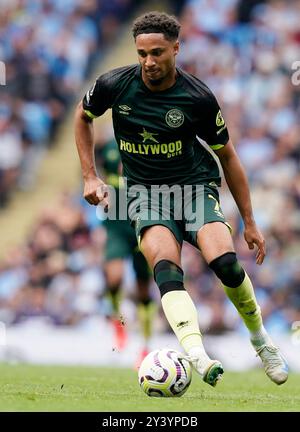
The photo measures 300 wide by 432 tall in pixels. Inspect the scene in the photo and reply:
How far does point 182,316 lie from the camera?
23.3 ft

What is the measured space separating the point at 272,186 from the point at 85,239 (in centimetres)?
288

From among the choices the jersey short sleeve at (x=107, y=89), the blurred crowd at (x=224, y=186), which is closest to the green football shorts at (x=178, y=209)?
the jersey short sleeve at (x=107, y=89)

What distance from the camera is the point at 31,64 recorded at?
19188 mm

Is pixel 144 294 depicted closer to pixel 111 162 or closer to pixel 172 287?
pixel 111 162

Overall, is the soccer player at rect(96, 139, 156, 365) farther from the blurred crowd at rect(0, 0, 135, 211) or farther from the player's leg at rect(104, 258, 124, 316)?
the blurred crowd at rect(0, 0, 135, 211)

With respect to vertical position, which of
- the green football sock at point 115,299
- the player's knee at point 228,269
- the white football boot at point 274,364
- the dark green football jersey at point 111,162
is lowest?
the white football boot at point 274,364

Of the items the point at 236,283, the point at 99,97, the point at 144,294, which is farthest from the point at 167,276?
the point at 144,294

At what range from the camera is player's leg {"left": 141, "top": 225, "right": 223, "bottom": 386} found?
23.2 feet

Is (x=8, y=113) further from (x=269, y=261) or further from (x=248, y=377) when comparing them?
(x=248, y=377)

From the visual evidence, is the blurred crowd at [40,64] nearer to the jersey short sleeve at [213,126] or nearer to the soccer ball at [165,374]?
the jersey short sleeve at [213,126]

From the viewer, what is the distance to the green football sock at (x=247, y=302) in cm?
759

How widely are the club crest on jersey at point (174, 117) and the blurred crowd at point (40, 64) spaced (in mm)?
11256

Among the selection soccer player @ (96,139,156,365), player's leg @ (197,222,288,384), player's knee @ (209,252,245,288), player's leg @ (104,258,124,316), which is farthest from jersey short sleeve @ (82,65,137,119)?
player's leg @ (104,258,124,316)

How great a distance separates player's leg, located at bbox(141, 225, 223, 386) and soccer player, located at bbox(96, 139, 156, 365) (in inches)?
137
